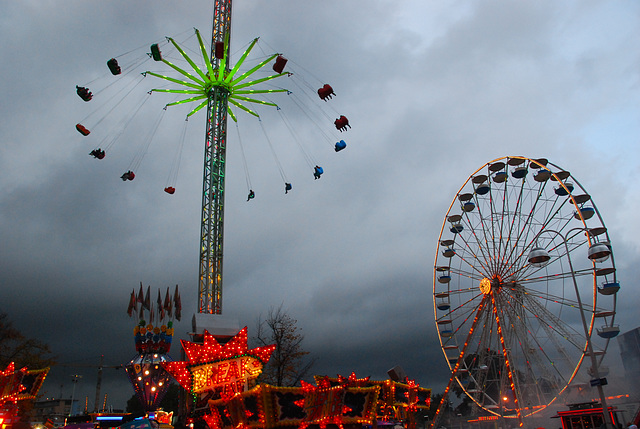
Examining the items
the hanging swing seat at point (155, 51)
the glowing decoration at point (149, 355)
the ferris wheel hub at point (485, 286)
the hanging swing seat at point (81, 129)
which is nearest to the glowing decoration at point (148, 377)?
the glowing decoration at point (149, 355)

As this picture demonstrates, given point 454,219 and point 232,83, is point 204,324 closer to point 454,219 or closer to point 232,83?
point 232,83

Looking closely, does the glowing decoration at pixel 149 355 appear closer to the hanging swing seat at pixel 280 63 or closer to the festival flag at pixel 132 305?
the festival flag at pixel 132 305

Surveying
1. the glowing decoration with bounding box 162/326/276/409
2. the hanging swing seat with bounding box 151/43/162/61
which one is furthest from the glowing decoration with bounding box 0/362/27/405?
the hanging swing seat with bounding box 151/43/162/61

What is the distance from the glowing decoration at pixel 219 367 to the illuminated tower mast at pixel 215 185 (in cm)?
744

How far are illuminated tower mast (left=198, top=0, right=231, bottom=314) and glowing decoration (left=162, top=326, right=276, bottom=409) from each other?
7439mm

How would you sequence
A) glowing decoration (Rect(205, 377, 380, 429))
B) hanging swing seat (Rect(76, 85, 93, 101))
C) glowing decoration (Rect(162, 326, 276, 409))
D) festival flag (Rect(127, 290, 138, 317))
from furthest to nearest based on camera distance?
festival flag (Rect(127, 290, 138, 317)) < hanging swing seat (Rect(76, 85, 93, 101)) < glowing decoration (Rect(162, 326, 276, 409)) < glowing decoration (Rect(205, 377, 380, 429))

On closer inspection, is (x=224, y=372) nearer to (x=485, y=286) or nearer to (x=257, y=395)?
(x=257, y=395)

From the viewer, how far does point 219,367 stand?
15406mm

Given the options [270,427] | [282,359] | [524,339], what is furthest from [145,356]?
[524,339]

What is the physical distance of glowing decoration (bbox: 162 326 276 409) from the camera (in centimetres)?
1517

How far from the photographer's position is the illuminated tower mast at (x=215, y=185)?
78.3ft

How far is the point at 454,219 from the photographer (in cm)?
3288

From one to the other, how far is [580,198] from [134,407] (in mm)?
96477

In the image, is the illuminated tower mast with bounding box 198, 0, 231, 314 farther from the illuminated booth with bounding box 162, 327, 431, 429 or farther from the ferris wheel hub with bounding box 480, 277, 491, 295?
the ferris wheel hub with bounding box 480, 277, 491, 295
